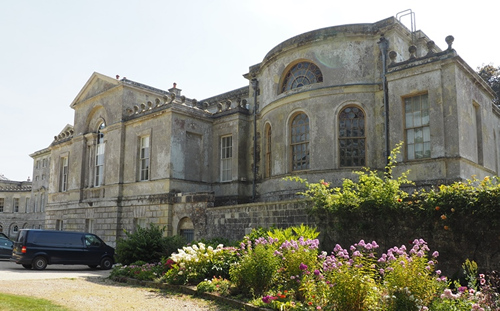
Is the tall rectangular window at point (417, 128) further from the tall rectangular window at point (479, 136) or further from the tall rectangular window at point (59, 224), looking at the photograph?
the tall rectangular window at point (59, 224)

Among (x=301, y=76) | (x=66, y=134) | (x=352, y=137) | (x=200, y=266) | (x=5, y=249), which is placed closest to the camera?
(x=200, y=266)

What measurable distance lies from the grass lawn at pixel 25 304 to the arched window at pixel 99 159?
55.1ft

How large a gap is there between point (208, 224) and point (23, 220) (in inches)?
1713

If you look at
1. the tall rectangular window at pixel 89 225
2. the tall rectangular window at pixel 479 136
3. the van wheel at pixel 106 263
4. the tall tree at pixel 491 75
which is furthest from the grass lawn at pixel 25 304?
the tall tree at pixel 491 75

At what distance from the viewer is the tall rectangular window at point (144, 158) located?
2250 cm

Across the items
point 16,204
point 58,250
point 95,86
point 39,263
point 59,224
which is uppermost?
point 95,86

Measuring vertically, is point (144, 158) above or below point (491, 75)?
below

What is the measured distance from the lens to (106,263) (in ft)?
61.7

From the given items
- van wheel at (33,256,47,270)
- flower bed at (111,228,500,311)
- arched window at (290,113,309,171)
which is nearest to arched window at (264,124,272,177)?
arched window at (290,113,309,171)

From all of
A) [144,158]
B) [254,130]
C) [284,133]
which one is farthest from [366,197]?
[144,158]

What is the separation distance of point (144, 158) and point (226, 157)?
4.18 metres

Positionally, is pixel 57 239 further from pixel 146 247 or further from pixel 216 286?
pixel 216 286

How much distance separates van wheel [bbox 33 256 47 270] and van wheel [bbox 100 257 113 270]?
2.20 meters

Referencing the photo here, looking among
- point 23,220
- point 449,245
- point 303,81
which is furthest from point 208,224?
point 23,220
